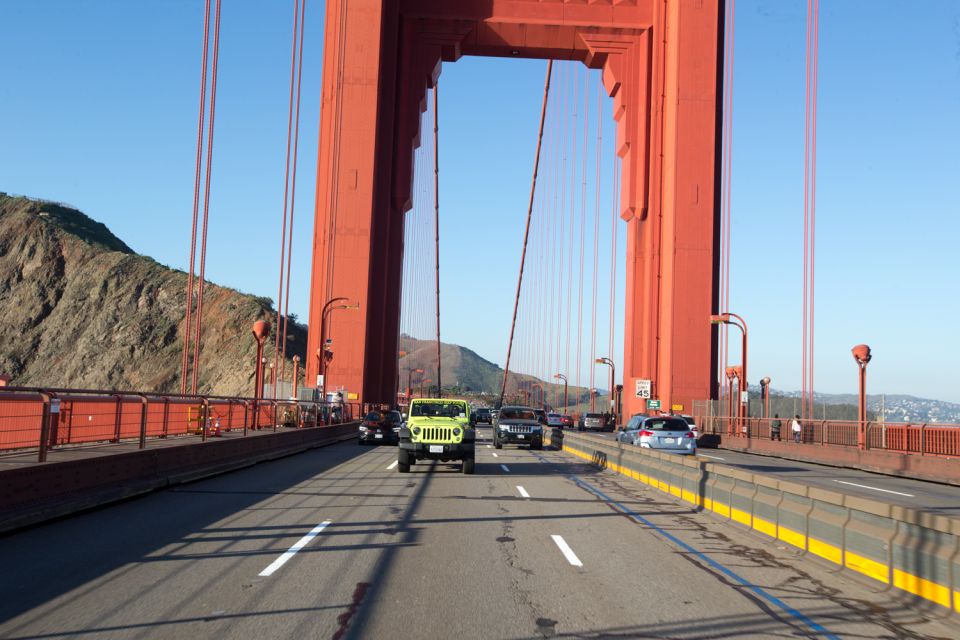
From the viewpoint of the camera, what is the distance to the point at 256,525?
Result: 38.8 ft

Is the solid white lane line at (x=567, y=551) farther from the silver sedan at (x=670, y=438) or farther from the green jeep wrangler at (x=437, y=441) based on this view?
the silver sedan at (x=670, y=438)

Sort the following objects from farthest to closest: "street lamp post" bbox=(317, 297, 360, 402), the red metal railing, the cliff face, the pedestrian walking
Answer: the cliff face → "street lamp post" bbox=(317, 297, 360, 402) → the pedestrian walking → the red metal railing

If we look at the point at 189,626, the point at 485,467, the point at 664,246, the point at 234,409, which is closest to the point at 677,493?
the point at 485,467

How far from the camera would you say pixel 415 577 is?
340 inches

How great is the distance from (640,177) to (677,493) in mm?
42191

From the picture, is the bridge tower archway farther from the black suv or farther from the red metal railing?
the black suv

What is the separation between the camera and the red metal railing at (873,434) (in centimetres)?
2584

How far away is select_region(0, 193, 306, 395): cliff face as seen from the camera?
113 metres

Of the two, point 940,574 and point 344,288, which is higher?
point 344,288

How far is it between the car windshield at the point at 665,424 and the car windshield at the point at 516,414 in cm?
916

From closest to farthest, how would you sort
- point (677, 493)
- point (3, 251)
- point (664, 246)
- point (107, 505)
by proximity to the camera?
point (107, 505), point (677, 493), point (664, 246), point (3, 251)

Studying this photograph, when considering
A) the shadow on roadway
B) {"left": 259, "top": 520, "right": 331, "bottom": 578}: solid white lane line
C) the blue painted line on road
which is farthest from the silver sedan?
{"left": 259, "top": 520, "right": 331, "bottom": 578}: solid white lane line

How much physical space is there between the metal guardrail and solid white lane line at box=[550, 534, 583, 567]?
23.6ft

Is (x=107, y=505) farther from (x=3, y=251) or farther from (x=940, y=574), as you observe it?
(x=3, y=251)
